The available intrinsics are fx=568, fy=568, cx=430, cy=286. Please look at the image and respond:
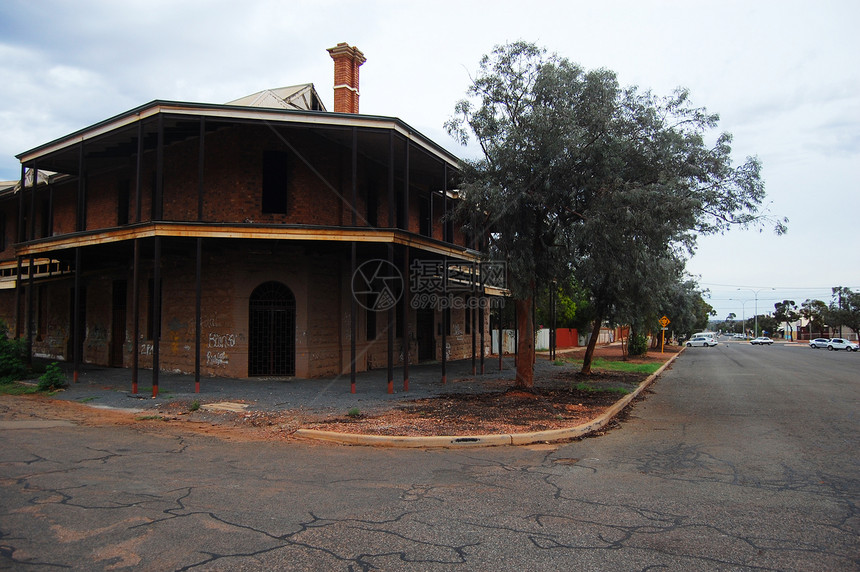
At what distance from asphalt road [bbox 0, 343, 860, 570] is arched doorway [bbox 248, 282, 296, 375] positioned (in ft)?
22.8

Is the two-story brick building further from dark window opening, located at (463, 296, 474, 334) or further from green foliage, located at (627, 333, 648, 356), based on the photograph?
green foliage, located at (627, 333, 648, 356)

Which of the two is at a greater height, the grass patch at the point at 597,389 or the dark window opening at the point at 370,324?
the dark window opening at the point at 370,324

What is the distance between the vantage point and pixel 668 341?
64750 mm

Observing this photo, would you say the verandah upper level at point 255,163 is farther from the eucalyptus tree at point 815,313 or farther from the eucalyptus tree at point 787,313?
the eucalyptus tree at point 787,313

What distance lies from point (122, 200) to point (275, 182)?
644 centimetres

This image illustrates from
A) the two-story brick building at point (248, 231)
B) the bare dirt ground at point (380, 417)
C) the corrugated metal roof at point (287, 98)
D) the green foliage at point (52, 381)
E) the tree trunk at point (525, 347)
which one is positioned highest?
the corrugated metal roof at point (287, 98)

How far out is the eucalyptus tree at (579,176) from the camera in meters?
11.0

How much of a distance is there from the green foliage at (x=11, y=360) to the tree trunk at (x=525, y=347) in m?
13.7

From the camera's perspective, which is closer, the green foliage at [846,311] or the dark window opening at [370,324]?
the dark window opening at [370,324]

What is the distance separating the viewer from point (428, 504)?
5.43m

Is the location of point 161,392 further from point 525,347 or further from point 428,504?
point 428,504

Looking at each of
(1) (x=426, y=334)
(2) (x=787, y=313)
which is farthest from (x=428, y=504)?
(2) (x=787, y=313)

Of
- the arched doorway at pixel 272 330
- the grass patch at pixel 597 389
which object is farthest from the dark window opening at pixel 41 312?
the grass patch at pixel 597 389

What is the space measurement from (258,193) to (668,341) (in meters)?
59.1
